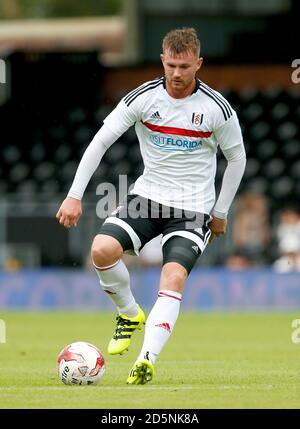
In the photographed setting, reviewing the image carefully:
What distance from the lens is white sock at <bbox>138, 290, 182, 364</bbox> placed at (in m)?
8.11

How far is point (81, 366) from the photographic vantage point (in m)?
8.32

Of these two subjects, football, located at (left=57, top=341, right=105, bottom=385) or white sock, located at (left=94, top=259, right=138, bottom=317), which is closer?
football, located at (left=57, top=341, right=105, bottom=385)

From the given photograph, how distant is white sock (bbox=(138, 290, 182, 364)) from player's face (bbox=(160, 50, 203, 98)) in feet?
4.92

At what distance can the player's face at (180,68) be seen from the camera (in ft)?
27.5

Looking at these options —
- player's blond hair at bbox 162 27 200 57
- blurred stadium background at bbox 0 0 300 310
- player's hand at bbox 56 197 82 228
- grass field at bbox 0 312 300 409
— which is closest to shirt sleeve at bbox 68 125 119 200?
player's hand at bbox 56 197 82 228

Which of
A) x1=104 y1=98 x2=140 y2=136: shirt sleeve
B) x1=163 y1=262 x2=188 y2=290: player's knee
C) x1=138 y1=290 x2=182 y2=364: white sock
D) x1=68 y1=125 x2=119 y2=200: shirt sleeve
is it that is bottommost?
x1=138 y1=290 x2=182 y2=364: white sock

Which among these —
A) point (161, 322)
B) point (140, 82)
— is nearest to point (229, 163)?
point (161, 322)

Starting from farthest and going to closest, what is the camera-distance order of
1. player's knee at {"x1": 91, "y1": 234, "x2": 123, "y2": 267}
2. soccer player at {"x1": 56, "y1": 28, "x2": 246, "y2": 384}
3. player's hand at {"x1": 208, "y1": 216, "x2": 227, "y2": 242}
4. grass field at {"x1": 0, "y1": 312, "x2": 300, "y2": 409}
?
player's hand at {"x1": 208, "y1": 216, "x2": 227, "y2": 242}, soccer player at {"x1": 56, "y1": 28, "x2": 246, "y2": 384}, player's knee at {"x1": 91, "y1": 234, "x2": 123, "y2": 267}, grass field at {"x1": 0, "y1": 312, "x2": 300, "y2": 409}

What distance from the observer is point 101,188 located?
22.6 m

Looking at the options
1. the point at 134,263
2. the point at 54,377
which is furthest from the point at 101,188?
the point at 54,377

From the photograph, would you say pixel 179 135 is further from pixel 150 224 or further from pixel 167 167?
pixel 150 224

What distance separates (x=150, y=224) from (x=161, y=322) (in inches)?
35.8

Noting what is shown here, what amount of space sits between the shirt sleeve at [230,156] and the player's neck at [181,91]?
35cm

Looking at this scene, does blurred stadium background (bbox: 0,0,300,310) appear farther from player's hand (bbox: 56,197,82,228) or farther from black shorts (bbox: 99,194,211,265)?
player's hand (bbox: 56,197,82,228)
